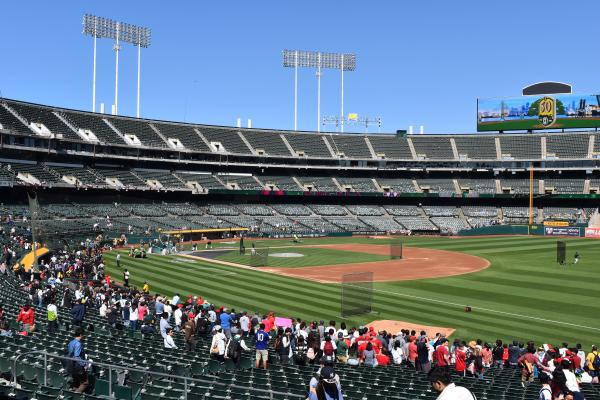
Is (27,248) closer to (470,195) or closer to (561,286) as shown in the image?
(561,286)

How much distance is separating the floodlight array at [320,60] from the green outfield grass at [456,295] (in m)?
70.4

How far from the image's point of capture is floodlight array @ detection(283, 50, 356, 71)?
11112 cm

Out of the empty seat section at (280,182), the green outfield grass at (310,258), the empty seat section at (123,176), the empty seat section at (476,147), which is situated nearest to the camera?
the green outfield grass at (310,258)

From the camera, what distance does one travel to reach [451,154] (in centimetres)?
10400

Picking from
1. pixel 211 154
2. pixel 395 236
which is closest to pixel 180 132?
pixel 211 154

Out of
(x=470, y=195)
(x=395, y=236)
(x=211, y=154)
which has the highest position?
(x=211, y=154)

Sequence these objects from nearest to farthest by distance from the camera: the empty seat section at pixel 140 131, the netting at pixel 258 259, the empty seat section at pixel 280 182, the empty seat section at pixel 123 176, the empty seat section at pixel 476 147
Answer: the netting at pixel 258 259, the empty seat section at pixel 123 176, the empty seat section at pixel 140 131, the empty seat section at pixel 280 182, the empty seat section at pixel 476 147

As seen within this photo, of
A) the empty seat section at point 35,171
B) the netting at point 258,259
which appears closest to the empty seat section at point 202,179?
the empty seat section at point 35,171

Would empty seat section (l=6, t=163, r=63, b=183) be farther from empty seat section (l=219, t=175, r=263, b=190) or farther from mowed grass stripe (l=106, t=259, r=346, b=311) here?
mowed grass stripe (l=106, t=259, r=346, b=311)

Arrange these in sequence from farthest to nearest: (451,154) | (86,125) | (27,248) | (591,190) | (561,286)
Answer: (451,154) < (591,190) < (86,125) < (27,248) < (561,286)

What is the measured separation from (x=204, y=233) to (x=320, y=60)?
53.8m

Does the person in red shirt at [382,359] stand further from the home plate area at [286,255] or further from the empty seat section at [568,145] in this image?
the empty seat section at [568,145]

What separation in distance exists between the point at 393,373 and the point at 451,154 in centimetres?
9393

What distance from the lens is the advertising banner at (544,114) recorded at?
95.5 m
